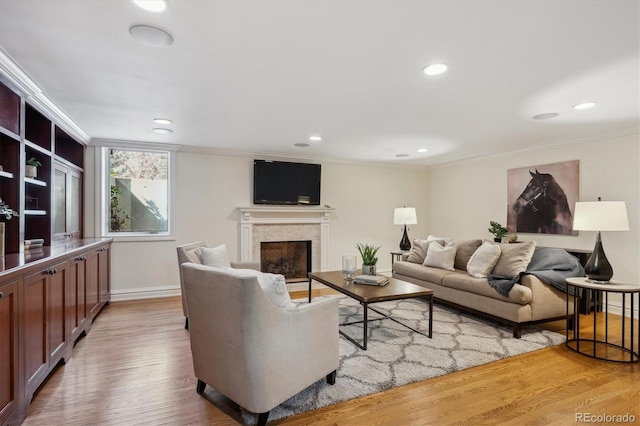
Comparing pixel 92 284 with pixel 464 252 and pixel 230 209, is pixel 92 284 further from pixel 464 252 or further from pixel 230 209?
pixel 464 252

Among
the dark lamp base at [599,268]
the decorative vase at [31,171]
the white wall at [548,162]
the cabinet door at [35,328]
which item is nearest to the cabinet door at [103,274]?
the decorative vase at [31,171]

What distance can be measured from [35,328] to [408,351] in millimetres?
2714

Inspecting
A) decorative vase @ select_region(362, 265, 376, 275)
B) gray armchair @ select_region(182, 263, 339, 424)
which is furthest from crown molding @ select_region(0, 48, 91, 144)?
decorative vase @ select_region(362, 265, 376, 275)

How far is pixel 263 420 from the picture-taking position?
6.25 feet

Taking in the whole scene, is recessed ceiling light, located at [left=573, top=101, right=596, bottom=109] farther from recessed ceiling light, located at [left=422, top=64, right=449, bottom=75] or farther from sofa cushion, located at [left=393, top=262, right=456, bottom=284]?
sofa cushion, located at [left=393, top=262, right=456, bottom=284]

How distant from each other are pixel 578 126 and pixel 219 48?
3.93m

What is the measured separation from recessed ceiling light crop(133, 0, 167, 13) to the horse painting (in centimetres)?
505

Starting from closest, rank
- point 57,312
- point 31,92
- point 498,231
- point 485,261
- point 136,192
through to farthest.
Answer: point 57,312 < point 31,92 < point 485,261 < point 136,192 < point 498,231

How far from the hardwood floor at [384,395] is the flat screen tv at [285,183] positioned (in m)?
2.92

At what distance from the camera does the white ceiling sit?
5.62 ft

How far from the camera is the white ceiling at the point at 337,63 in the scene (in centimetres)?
171

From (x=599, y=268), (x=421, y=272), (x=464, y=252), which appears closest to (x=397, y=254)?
(x=421, y=272)

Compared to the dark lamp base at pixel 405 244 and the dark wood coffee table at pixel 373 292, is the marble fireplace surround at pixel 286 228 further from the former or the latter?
the dark wood coffee table at pixel 373 292

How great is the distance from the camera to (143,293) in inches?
191
